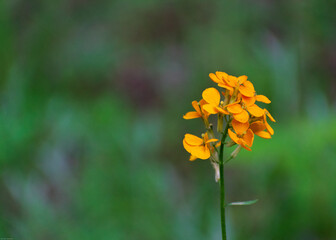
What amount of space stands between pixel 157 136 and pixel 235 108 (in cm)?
283

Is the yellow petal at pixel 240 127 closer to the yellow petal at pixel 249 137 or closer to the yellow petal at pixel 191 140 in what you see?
the yellow petal at pixel 249 137

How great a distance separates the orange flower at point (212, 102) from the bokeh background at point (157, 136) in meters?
1.53

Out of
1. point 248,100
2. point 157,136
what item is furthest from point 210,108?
point 157,136

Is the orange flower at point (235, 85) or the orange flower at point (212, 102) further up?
the orange flower at point (235, 85)

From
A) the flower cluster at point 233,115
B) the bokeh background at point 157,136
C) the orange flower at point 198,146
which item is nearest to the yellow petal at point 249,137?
the flower cluster at point 233,115

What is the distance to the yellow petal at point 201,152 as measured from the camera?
60.8 inches

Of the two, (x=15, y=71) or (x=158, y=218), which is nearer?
(x=158, y=218)

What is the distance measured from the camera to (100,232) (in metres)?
3.05

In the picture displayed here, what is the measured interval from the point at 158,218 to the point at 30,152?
3.99 feet

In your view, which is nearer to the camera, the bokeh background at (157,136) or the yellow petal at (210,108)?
the yellow petal at (210,108)

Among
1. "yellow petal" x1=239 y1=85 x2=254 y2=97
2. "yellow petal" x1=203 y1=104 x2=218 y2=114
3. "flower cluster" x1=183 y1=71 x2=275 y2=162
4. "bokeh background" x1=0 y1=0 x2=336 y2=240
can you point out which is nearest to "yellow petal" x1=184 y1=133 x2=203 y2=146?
"flower cluster" x1=183 y1=71 x2=275 y2=162

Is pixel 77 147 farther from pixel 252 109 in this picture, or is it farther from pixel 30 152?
pixel 252 109

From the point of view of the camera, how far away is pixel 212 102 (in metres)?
1.60

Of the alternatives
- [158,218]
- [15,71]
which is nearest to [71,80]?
[15,71]
